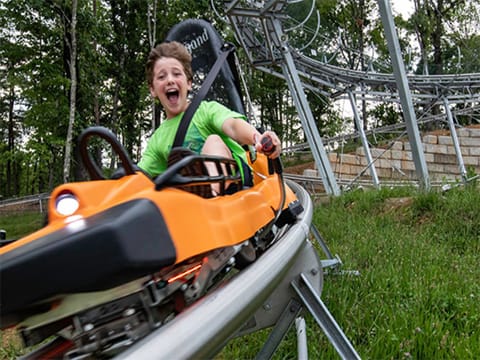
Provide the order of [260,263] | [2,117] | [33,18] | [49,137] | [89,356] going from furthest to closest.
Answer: [2,117] → [33,18] → [49,137] → [260,263] → [89,356]

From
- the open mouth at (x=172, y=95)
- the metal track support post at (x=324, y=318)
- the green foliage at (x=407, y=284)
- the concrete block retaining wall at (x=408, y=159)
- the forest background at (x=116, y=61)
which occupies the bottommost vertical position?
the concrete block retaining wall at (x=408, y=159)

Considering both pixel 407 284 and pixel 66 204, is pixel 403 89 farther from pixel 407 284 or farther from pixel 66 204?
pixel 66 204

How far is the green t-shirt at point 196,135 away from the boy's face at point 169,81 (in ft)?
0.26

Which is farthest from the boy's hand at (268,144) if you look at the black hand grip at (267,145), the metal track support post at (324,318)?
the metal track support post at (324,318)

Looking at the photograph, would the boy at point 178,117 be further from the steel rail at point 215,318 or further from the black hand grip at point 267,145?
the steel rail at point 215,318

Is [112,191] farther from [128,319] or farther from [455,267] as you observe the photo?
[455,267]

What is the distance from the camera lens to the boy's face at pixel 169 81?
140 centimetres

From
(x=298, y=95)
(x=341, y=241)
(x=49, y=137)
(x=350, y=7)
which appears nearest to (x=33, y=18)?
(x=49, y=137)

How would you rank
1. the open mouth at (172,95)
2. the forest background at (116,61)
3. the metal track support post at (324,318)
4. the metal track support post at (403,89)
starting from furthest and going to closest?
the forest background at (116,61), the metal track support post at (403,89), the open mouth at (172,95), the metal track support post at (324,318)

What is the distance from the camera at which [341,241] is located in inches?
105

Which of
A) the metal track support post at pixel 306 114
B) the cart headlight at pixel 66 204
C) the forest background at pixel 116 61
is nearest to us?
the cart headlight at pixel 66 204

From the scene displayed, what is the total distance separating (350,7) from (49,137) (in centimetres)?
1365

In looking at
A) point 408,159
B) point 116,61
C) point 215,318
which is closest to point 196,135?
point 215,318

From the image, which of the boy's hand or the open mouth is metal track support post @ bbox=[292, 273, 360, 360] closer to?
the boy's hand
